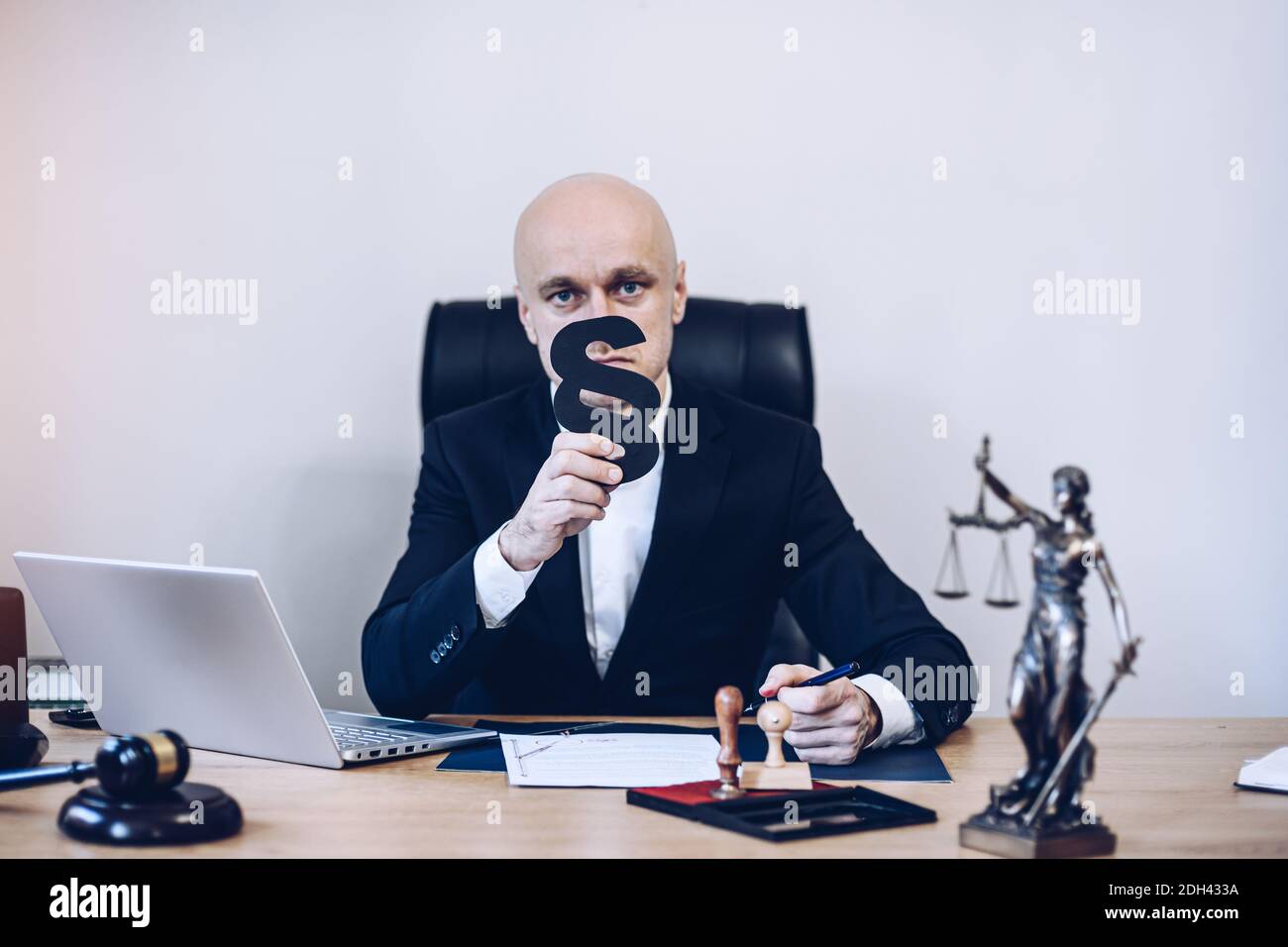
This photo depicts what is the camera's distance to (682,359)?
223 centimetres

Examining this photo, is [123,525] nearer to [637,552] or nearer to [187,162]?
[187,162]

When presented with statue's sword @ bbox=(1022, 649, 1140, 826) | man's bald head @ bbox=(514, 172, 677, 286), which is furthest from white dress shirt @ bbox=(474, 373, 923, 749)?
statue's sword @ bbox=(1022, 649, 1140, 826)

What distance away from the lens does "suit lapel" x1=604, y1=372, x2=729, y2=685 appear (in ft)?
6.64

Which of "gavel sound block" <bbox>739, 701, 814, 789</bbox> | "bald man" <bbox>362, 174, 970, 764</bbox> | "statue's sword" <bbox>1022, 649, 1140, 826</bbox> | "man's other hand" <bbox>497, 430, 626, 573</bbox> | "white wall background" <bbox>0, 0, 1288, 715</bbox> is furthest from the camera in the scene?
"white wall background" <bbox>0, 0, 1288, 715</bbox>

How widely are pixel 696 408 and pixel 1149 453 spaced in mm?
1161

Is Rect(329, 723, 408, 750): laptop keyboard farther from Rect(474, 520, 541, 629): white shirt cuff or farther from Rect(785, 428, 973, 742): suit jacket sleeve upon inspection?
Rect(785, 428, 973, 742): suit jacket sleeve

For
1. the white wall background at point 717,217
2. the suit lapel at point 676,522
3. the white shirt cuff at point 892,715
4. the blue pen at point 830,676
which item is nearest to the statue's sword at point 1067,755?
the blue pen at point 830,676

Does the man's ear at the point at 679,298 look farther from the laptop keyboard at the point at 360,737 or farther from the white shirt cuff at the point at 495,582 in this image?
the laptop keyboard at the point at 360,737

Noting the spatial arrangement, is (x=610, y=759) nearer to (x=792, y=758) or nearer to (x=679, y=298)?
(x=792, y=758)

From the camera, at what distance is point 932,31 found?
2.72 metres

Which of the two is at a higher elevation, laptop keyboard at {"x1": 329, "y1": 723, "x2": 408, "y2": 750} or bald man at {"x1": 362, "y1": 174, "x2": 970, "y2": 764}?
bald man at {"x1": 362, "y1": 174, "x2": 970, "y2": 764}

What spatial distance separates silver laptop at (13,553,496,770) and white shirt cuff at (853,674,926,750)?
0.46 meters

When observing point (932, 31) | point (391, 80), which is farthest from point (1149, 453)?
point (391, 80)

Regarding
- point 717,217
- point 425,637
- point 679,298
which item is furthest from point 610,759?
point 717,217
